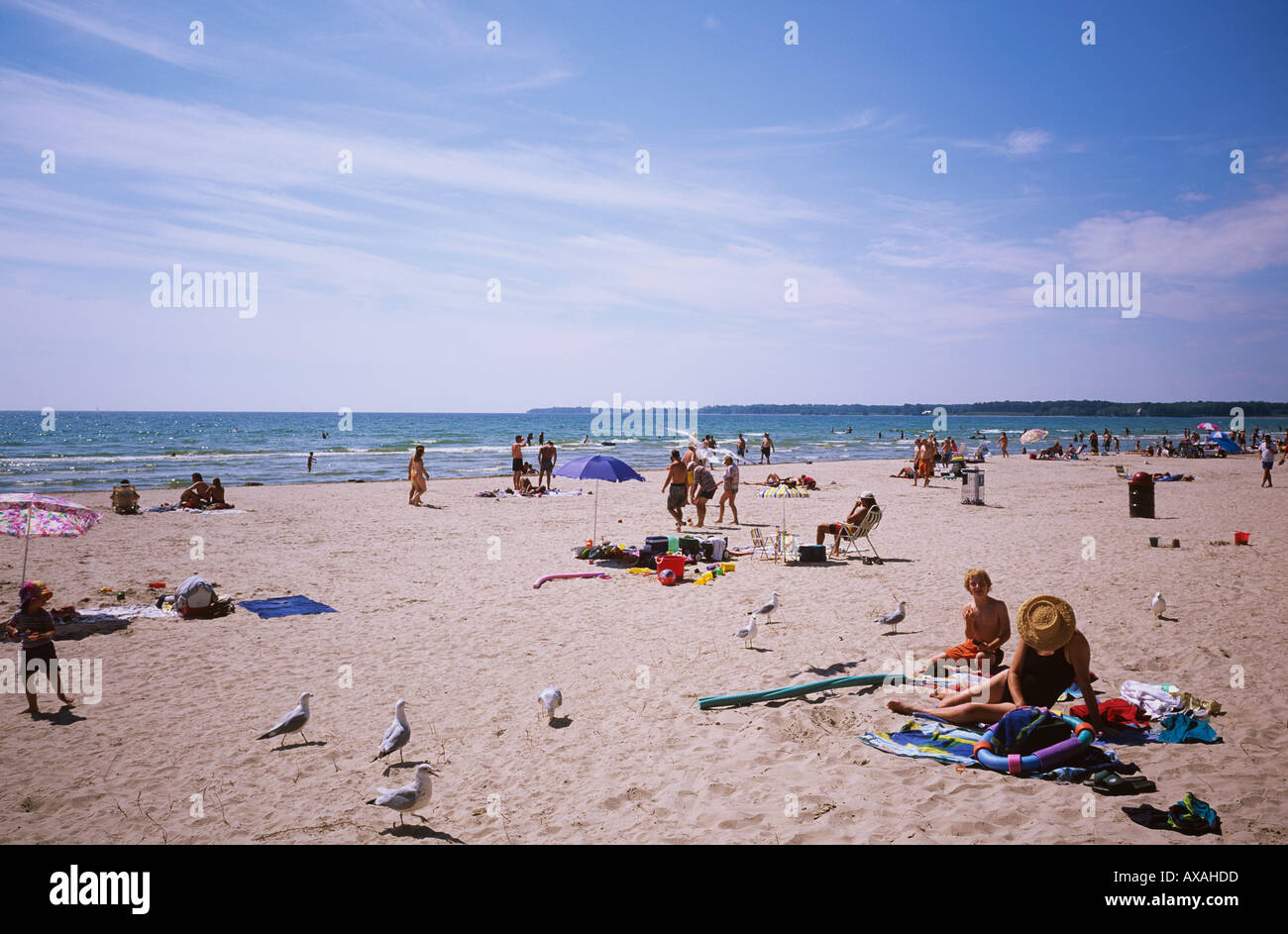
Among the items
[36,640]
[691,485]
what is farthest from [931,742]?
[691,485]

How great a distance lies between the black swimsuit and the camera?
5434 mm

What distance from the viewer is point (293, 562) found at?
13070mm

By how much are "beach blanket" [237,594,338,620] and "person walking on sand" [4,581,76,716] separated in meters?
2.79

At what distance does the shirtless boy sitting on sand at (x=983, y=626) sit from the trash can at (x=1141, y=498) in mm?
13417

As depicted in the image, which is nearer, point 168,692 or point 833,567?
point 168,692

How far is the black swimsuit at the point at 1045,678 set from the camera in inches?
214

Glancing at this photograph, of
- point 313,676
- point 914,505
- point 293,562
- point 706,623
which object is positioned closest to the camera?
point 313,676

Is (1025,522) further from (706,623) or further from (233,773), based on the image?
(233,773)

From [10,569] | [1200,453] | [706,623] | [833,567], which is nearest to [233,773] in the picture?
[706,623]

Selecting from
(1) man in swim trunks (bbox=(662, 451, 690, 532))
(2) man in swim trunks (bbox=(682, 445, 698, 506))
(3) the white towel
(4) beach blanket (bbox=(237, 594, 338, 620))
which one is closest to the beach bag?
(3) the white towel

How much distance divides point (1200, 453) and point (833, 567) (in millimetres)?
44889

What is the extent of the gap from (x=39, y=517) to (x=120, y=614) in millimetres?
1699

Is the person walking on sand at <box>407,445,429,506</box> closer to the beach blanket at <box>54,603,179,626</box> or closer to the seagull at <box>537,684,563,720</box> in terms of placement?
the beach blanket at <box>54,603,179,626</box>

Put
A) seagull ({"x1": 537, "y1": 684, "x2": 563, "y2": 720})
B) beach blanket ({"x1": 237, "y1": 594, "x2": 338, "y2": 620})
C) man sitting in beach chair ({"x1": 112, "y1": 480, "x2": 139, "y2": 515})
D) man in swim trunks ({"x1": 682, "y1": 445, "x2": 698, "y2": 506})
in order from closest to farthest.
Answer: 1. seagull ({"x1": 537, "y1": 684, "x2": 563, "y2": 720})
2. beach blanket ({"x1": 237, "y1": 594, "x2": 338, "y2": 620})
3. man in swim trunks ({"x1": 682, "y1": 445, "x2": 698, "y2": 506})
4. man sitting in beach chair ({"x1": 112, "y1": 480, "x2": 139, "y2": 515})
